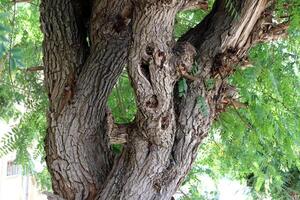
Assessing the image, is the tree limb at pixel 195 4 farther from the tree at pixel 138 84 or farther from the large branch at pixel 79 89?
the large branch at pixel 79 89

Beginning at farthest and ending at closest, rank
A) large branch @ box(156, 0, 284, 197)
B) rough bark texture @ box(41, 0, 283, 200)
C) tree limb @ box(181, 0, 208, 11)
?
tree limb @ box(181, 0, 208, 11), large branch @ box(156, 0, 284, 197), rough bark texture @ box(41, 0, 283, 200)

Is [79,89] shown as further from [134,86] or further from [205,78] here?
[205,78]

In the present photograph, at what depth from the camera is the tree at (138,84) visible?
153cm

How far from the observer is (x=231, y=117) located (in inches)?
82.0

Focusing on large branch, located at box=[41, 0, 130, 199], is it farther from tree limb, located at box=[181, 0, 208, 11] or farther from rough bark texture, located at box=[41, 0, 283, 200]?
tree limb, located at box=[181, 0, 208, 11]

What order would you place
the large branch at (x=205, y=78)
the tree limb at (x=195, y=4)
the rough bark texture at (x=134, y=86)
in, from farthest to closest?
the tree limb at (x=195, y=4), the large branch at (x=205, y=78), the rough bark texture at (x=134, y=86)

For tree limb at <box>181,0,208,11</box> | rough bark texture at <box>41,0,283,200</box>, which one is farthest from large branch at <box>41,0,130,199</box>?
tree limb at <box>181,0,208,11</box>

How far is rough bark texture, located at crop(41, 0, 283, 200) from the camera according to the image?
1.53 m

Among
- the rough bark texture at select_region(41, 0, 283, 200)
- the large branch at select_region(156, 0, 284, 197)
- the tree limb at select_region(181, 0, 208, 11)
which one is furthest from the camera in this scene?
the tree limb at select_region(181, 0, 208, 11)

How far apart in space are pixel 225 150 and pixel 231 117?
58 centimetres

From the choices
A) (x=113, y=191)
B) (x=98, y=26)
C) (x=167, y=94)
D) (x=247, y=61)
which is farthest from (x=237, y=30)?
(x=113, y=191)

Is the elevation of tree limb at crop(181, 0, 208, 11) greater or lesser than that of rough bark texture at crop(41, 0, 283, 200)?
greater

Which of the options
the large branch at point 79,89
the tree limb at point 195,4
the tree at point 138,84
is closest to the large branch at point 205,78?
the tree at point 138,84

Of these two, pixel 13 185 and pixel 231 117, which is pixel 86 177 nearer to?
pixel 231 117
